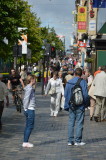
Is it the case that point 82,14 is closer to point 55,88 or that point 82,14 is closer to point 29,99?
point 55,88

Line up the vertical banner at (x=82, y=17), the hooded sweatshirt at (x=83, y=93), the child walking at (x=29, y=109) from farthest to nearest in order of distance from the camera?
the vertical banner at (x=82, y=17) < the hooded sweatshirt at (x=83, y=93) < the child walking at (x=29, y=109)

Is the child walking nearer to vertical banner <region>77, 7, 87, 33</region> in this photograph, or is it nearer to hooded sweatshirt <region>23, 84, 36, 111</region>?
hooded sweatshirt <region>23, 84, 36, 111</region>

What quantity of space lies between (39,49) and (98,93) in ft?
150

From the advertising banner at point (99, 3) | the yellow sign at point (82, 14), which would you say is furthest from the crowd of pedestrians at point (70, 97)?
the yellow sign at point (82, 14)

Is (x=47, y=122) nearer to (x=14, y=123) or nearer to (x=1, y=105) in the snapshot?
(x=14, y=123)

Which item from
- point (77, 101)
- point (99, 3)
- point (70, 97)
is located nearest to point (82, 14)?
point (99, 3)

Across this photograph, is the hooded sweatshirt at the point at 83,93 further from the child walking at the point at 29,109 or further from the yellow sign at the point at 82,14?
the yellow sign at the point at 82,14

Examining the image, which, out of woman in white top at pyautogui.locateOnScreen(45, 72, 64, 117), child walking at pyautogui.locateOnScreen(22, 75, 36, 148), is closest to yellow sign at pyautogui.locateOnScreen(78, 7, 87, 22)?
woman in white top at pyautogui.locateOnScreen(45, 72, 64, 117)

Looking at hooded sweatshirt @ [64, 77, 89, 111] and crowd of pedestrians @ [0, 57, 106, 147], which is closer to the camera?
crowd of pedestrians @ [0, 57, 106, 147]

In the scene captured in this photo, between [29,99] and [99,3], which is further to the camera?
[99,3]

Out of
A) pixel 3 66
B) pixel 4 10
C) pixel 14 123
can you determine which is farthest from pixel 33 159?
pixel 3 66

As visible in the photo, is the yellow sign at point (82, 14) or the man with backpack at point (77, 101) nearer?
the man with backpack at point (77, 101)

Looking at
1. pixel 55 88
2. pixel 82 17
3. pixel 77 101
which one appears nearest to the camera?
pixel 77 101

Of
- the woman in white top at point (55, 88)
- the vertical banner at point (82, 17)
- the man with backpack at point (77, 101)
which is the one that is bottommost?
the woman in white top at point (55, 88)
